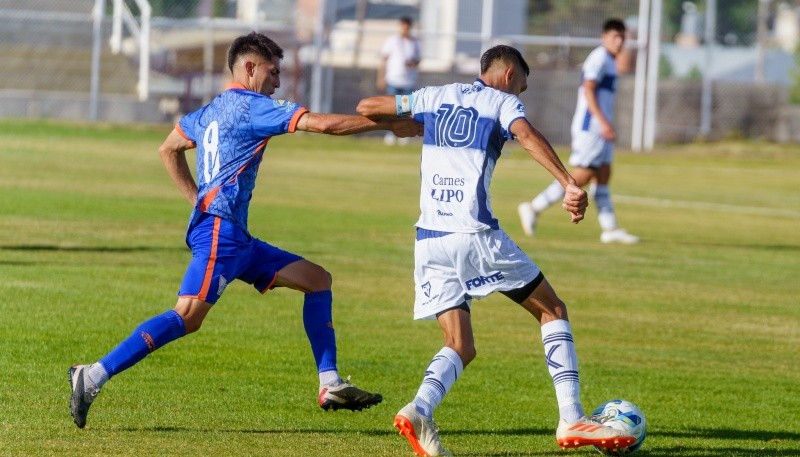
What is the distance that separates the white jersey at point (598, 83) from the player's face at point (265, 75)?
9.71 m

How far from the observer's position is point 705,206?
75.3 ft

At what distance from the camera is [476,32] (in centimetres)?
4041

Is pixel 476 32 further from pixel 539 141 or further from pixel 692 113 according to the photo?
pixel 539 141

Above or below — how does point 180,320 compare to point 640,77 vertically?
below

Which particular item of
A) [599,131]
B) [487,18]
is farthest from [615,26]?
[487,18]

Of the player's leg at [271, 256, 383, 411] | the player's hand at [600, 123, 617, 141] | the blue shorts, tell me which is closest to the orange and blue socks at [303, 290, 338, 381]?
the player's leg at [271, 256, 383, 411]

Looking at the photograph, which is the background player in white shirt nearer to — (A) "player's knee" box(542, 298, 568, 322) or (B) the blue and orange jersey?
(B) the blue and orange jersey

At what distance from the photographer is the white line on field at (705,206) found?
2233 cm

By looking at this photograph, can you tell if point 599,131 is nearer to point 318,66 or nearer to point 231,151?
point 231,151

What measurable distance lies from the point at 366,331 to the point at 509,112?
13.4ft

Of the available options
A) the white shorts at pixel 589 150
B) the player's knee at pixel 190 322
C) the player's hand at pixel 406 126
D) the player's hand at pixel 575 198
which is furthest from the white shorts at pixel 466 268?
the white shorts at pixel 589 150

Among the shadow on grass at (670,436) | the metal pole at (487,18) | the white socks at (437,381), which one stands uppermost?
the metal pole at (487,18)

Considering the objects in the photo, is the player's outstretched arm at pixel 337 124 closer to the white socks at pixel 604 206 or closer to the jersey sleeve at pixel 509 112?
the jersey sleeve at pixel 509 112

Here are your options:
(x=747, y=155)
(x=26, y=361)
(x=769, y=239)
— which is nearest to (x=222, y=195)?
(x=26, y=361)
